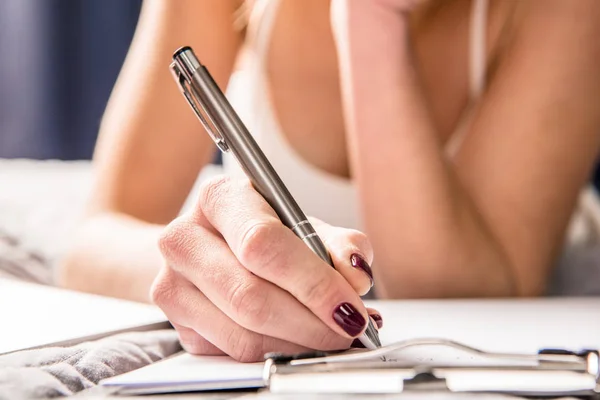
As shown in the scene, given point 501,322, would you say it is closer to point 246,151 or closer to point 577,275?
point 246,151

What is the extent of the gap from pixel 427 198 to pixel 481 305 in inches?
5.7

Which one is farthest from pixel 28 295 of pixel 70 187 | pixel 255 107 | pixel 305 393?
pixel 70 187

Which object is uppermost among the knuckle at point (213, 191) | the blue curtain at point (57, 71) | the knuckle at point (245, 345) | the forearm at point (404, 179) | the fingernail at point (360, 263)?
the blue curtain at point (57, 71)

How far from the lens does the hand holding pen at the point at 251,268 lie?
0.32 metres

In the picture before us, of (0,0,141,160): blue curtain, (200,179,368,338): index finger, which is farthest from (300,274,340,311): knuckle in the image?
(0,0,141,160): blue curtain

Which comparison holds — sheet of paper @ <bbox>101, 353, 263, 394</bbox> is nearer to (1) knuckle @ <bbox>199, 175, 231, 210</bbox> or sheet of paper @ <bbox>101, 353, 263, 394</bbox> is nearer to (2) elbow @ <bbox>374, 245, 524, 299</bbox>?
(1) knuckle @ <bbox>199, 175, 231, 210</bbox>

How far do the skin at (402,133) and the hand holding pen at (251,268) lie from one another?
23cm

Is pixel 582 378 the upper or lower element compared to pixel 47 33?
lower

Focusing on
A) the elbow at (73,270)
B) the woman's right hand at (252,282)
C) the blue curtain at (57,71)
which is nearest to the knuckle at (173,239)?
the woman's right hand at (252,282)

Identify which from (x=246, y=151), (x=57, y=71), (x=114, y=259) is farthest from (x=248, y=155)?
(x=57, y=71)

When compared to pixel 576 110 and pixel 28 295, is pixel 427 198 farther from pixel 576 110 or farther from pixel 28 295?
pixel 28 295

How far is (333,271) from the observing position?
0.32 m

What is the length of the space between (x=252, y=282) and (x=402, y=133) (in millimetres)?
390

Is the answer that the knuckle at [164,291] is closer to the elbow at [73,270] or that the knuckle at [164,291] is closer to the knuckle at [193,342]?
the knuckle at [193,342]
